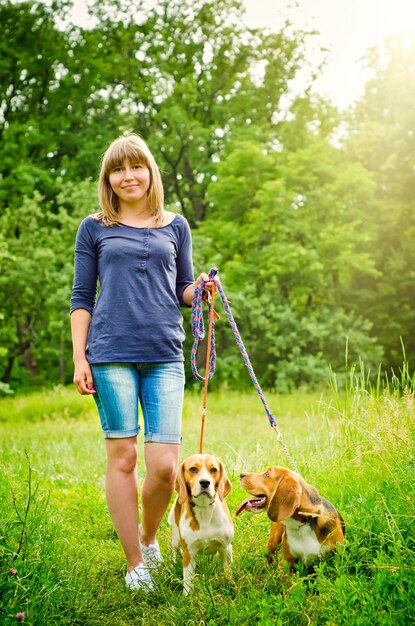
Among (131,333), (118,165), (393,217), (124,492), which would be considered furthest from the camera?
(393,217)

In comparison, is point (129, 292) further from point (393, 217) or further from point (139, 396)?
point (393, 217)

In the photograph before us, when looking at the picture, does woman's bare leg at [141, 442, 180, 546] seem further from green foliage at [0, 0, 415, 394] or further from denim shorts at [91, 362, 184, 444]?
green foliage at [0, 0, 415, 394]

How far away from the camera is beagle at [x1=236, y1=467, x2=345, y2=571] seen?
328 centimetres

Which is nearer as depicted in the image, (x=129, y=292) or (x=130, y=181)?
(x=129, y=292)

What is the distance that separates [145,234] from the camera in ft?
12.0

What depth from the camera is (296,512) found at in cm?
332

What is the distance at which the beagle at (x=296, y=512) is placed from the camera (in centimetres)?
328

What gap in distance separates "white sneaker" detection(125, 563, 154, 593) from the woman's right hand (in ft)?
3.23

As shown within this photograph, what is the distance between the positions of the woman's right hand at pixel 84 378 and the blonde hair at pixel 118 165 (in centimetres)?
77

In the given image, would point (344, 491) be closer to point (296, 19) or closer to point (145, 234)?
point (145, 234)

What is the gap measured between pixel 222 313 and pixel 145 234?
12.2 meters

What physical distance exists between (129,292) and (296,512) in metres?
1.39

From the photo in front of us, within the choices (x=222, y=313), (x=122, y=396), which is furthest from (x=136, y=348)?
(x=222, y=313)

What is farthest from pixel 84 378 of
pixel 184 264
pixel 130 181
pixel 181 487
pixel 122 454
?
pixel 130 181
